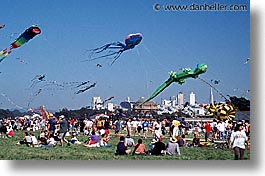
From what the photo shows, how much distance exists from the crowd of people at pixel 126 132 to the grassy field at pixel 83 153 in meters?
0.08

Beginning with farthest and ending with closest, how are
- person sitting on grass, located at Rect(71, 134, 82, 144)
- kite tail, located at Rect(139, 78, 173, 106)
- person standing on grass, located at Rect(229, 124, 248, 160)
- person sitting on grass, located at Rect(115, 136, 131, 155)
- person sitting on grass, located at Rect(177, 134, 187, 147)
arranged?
person sitting on grass, located at Rect(71, 134, 82, 144) < person sitting on grass, located at Rect(177, 134, 187, 147) < person sitting on grass, located at Rect(115, 136, 131, 155) < kite tail, located at Rect(139, 78, 173, 106) < person standing on grass, located at Rect(229, 124, 248, 160)

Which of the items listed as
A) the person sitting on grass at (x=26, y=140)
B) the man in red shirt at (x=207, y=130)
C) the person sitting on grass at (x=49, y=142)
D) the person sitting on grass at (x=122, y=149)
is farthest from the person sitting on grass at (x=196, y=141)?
the person sitting on grass at (x=26, y=140)

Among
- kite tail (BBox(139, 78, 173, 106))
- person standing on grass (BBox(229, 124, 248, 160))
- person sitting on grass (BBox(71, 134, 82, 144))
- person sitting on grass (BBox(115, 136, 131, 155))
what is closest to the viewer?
person standing on grass (BBox(229, 124, 248, 160))

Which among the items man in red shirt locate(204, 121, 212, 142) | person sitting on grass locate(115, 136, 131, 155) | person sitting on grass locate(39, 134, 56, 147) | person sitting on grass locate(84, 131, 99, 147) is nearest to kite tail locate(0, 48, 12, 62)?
person sitting on grass locate(39, 134, 56, 147)

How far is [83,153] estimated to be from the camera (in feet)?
36.4

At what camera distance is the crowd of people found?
36.5 feet

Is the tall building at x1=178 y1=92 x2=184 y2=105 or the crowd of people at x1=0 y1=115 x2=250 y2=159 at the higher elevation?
the tall building at x1=178 y1=92 x2=184 y2=105

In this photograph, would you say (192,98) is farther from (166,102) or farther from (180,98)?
(166,102)

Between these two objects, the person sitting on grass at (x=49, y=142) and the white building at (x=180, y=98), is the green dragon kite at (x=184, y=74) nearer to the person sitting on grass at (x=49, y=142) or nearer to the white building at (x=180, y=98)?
the white building at (x=180, y=98)

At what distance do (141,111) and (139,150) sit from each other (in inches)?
25.5

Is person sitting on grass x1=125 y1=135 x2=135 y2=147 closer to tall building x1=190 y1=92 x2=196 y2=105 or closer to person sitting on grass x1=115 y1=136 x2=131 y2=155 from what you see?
person sitting on grass x1=115 y1=136 x2=131 y2=155

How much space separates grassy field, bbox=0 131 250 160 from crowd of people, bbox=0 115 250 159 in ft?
0.27

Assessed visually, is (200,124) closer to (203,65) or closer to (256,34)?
(203,65)

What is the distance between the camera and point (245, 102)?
A: 35.8ft
